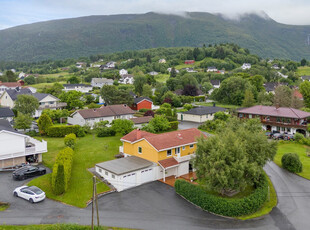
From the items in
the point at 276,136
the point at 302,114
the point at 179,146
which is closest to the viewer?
the point at 179,146

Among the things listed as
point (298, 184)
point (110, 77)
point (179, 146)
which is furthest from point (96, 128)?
point (110, 77)

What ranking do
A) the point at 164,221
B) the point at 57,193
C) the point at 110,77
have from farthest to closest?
the point at 110,77
the point at 57,193
the point at 164,221

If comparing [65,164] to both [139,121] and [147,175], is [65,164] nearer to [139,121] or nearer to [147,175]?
[147,175]

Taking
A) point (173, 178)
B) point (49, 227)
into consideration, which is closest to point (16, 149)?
point (49, 227)

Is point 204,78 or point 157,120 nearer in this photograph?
point 157,120

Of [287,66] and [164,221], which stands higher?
[287,66]

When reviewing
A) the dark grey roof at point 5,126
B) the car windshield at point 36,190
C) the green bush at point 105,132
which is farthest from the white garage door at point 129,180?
the green bush at point 105,132

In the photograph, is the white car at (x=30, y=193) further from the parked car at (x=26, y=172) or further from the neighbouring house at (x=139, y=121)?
the neighbouring house at (x=139, y=121)

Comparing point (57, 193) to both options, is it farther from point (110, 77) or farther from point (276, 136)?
point (110, 77)
